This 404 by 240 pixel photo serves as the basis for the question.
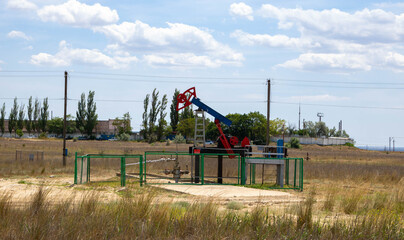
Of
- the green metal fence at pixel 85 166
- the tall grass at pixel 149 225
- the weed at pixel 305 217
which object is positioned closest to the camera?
the tall grass at pixel 149 225

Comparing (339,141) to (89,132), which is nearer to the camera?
(89,132)

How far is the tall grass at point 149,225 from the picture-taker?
1012 cm

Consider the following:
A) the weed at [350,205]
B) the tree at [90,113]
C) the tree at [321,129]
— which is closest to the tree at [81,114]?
the tree at [90,113]

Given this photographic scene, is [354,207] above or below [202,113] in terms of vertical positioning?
below

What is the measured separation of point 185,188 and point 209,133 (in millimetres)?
77845

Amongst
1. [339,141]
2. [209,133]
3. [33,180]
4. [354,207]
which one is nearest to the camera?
[354,207]

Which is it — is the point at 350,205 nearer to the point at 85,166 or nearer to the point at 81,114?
the point at 85,166

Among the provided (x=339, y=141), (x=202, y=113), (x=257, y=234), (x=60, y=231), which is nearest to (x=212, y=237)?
(x=257, y=234)

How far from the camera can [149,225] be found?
10.8 m

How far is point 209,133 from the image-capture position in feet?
335

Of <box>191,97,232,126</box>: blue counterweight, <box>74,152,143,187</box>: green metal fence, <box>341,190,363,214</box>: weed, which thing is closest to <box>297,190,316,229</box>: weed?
<box>341,190,363,214</box>: weed

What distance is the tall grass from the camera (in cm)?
1012

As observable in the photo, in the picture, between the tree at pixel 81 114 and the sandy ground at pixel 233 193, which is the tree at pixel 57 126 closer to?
the tree at pixel 81 114

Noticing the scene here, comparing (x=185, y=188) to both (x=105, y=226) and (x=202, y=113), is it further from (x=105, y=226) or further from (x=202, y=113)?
(x=105, y=226)
